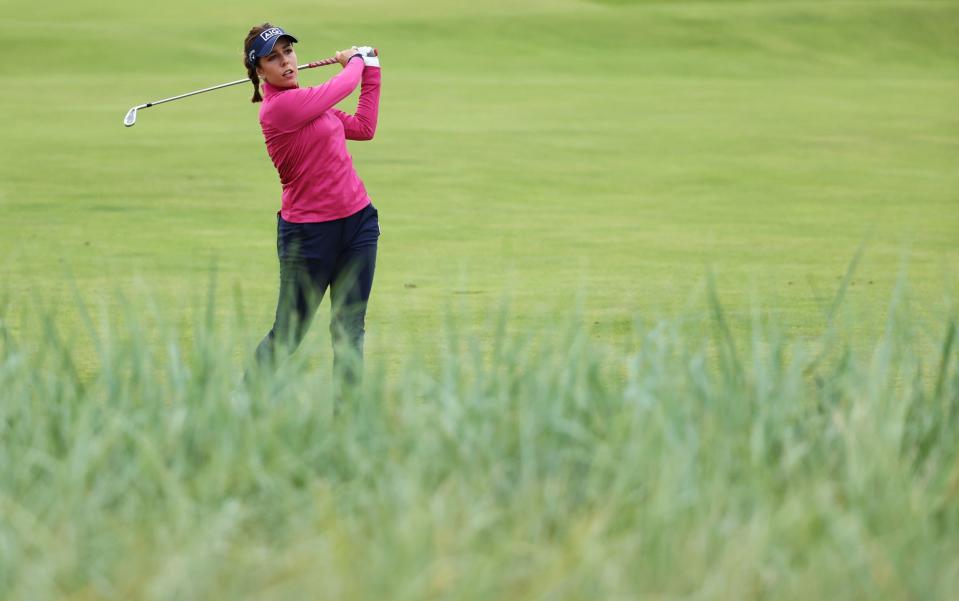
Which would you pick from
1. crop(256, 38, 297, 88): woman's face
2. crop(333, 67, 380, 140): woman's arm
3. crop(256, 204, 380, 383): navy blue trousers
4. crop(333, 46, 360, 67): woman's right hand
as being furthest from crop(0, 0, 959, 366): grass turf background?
crop(333, 46, 360, 67): woman's right hand

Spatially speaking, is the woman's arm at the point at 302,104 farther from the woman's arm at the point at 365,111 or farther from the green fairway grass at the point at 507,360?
the green fairway grass at the point at 507,360

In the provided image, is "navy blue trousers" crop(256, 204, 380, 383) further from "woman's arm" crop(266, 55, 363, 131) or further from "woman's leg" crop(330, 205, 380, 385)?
"woman's arm" crop(266, 55, 363, 131)

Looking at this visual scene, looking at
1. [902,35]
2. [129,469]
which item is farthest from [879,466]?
[902,35]

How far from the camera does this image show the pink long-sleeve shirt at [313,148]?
6.89m

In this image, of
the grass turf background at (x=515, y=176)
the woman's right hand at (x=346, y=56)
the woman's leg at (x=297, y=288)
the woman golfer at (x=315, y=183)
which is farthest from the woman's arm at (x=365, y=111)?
the grass turf background at (x=515, y=176)

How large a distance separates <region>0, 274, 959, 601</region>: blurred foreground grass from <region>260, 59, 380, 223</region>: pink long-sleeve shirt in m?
1.71

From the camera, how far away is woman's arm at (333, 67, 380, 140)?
7.36 metres

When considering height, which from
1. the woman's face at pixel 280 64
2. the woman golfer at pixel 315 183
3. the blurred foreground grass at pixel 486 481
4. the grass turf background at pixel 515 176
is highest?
the woman's face at pixel 280 64

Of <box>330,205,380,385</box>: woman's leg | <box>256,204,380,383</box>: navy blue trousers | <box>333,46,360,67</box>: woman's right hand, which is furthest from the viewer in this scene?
<box>333,46,360,67</box>: woman's right hand

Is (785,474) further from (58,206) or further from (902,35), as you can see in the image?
(902,35)

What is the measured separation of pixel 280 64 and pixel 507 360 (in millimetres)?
2248

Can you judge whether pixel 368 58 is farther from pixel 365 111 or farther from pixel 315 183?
pixel 315 183

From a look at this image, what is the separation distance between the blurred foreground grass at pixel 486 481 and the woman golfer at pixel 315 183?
1686 millimetres

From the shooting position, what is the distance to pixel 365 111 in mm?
7371
